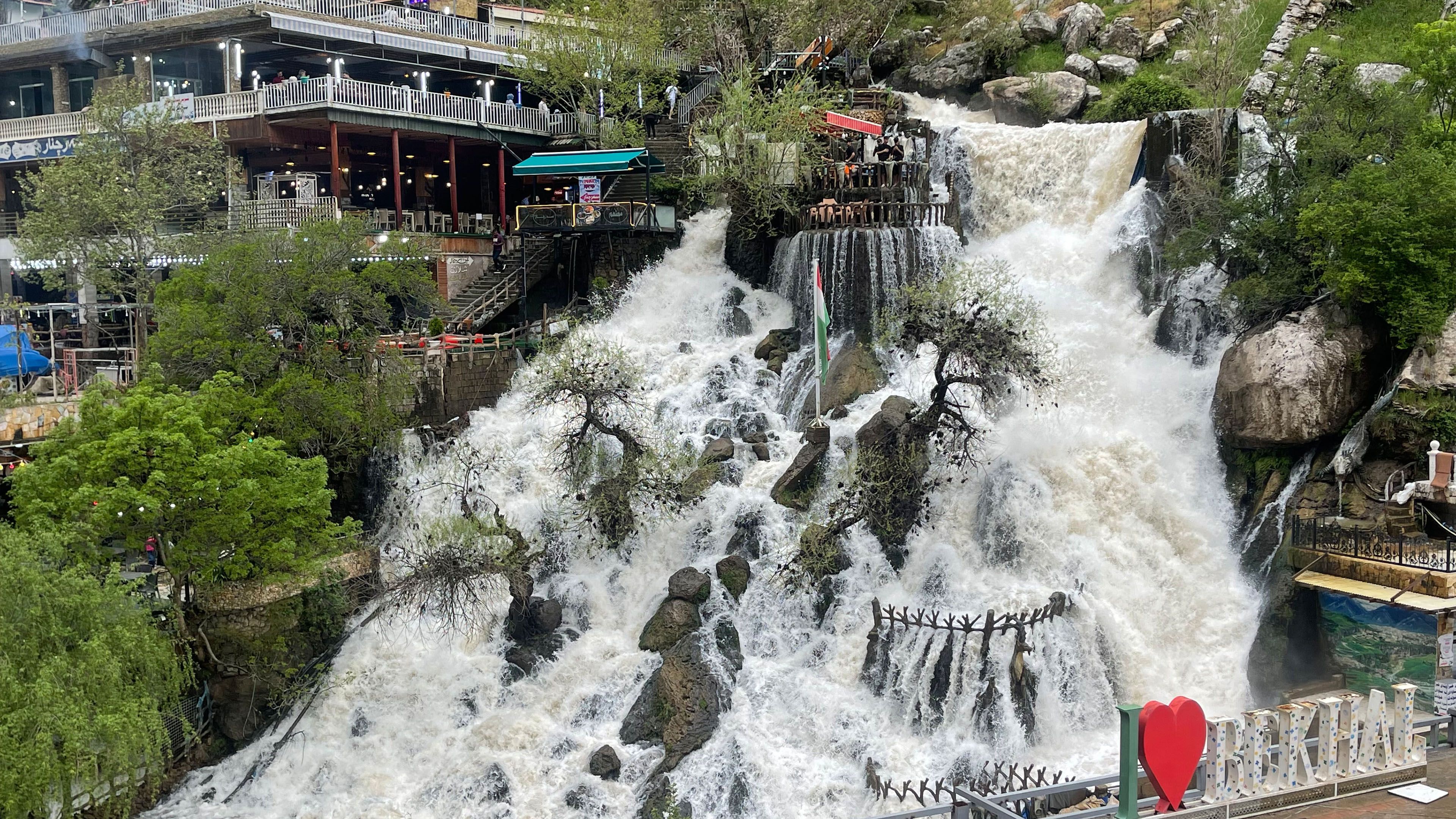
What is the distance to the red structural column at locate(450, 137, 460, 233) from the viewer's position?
4269 centimetres

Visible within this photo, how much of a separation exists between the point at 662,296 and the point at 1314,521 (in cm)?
2022

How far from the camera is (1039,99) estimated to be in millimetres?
43406

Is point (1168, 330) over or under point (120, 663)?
over

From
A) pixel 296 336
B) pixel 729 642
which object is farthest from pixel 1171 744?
pixel 296 336

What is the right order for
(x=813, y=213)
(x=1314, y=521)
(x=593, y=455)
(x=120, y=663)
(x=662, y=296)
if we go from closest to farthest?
(x=120, y=663), (x=1314, y=521), (x=593, y=455), (x=813, y=213), (x=662, y=296)

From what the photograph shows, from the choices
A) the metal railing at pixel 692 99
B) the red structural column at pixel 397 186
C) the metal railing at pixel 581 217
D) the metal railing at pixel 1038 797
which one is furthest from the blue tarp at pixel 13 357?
the metal railing at pixel 692 99

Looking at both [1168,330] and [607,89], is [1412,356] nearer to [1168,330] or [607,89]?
[1168,330]

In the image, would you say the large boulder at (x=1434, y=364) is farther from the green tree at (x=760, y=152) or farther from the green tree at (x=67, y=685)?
the green tree at (x=67, y=685)

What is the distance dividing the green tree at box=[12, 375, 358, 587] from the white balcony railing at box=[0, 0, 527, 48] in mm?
23815

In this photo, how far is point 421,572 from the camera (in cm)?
2461

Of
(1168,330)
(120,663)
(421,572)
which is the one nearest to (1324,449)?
(1168,330)

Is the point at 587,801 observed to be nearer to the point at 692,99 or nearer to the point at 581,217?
the point at 581,217

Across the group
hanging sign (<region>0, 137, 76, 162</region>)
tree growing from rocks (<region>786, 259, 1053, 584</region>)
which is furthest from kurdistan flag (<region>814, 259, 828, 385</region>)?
hanging sign (<region>0, 137, 76, 162</region>)

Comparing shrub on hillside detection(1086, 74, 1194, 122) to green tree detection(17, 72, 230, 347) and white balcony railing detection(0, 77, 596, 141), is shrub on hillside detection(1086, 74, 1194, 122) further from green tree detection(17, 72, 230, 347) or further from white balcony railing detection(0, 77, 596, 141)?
green tree detection(17, 72, 230, 347)
